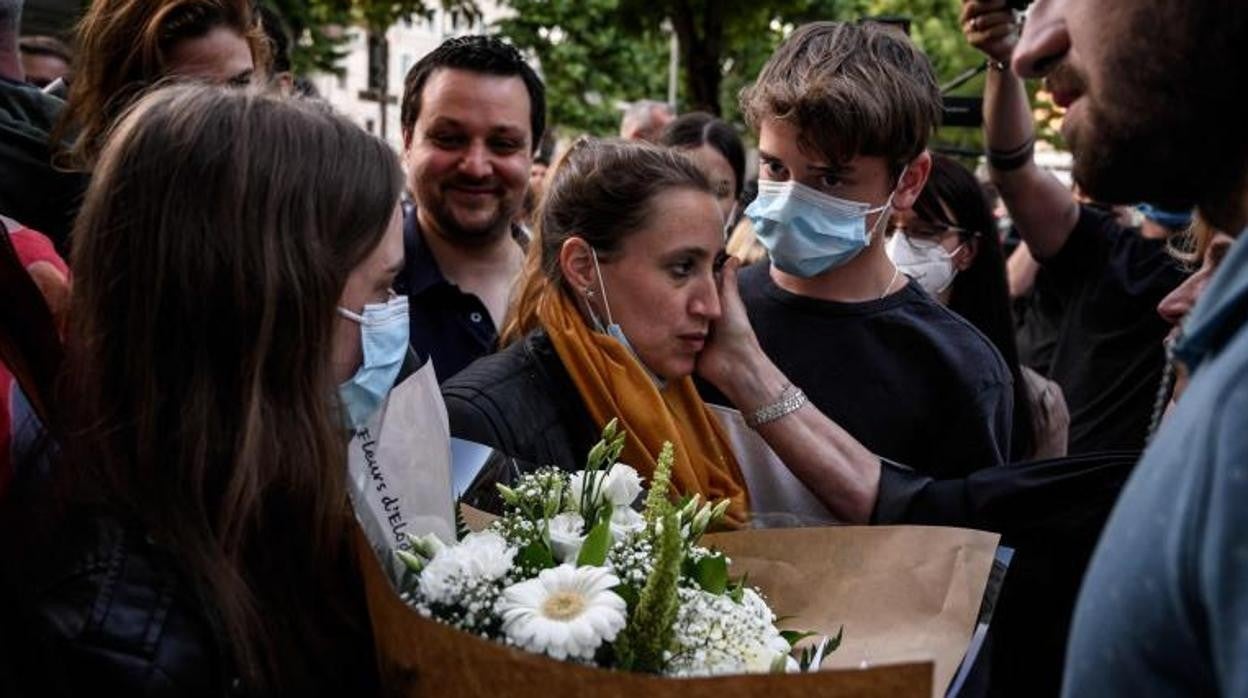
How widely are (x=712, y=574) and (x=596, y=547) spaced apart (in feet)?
0.58

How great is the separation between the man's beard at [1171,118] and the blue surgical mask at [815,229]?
1720mm

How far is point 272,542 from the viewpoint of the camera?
1.74 m

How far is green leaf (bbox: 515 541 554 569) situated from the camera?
70.8 inches

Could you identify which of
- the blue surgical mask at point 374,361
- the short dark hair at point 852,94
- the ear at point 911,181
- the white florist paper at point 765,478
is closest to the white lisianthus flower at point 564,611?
the blue surgical mask at point 374,361

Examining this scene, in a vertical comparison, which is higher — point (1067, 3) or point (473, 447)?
point (1067, 3)

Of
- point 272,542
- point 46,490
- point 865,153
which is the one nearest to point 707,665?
point 272,542

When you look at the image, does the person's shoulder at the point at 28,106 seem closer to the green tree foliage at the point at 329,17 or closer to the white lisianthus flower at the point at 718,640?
the white lisianthus flower at the point at 718,640

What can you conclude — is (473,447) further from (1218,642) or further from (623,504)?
(1218,642)

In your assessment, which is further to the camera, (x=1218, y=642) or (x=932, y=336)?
(x=932, y=336)

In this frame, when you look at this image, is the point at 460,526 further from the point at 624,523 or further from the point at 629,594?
the point at 629,594

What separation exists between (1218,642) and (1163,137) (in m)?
0.55

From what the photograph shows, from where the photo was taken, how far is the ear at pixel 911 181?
3.22 metres

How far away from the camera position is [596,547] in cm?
178

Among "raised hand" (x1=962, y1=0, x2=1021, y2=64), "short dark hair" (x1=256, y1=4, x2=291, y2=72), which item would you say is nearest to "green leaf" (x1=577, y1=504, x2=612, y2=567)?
"raised hand" (x1=962, y1=0, x2=1021, y2=64)
